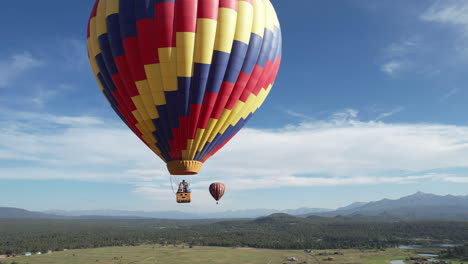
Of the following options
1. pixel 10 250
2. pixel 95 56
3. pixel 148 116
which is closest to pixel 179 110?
pixel 148 116

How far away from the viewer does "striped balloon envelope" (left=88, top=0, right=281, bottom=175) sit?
16.0 m

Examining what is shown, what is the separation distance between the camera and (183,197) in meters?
17.8

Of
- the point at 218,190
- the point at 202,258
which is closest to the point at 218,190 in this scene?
the point at 218,190

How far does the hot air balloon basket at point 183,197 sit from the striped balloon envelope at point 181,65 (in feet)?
4.53

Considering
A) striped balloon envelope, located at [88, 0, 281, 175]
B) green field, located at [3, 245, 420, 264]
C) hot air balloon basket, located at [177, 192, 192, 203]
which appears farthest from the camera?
green field, located at [3, 245, 420, 264]

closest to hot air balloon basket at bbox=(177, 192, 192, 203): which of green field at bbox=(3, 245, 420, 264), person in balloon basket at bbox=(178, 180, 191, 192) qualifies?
person in balloon basket at bbox=(178, 180, 191, 192)

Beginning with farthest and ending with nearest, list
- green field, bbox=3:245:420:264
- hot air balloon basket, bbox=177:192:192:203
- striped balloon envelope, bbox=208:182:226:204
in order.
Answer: green field, bbox=3:245:420:264 → striped balloon envelope, bbox=208:182:226:204 → hot air balloon basket, bbox=177:192:192:203

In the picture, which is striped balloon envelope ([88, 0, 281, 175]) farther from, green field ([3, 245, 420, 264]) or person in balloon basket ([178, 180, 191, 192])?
green field ([3, 245, 420, 264])

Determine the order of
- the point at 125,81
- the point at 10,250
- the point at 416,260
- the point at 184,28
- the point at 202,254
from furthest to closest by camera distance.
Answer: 1. the point at 10,250
2. the point at 202,254
3. the point at 416,260
4. the point at 125,81
5. the point at 184,28

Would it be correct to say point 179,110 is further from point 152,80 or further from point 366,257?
point 366,257

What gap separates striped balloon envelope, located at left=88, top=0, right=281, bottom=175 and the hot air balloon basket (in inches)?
54.3

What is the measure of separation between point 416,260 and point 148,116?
2964 inches

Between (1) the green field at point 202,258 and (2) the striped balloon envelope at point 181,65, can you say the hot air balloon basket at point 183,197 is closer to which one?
(2) the striped balloon envelope at point 181,65

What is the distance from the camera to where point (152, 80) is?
645 inches
